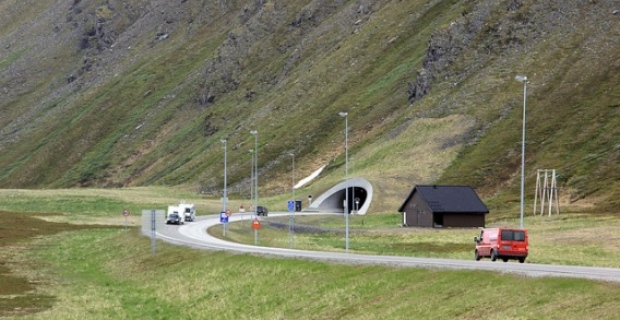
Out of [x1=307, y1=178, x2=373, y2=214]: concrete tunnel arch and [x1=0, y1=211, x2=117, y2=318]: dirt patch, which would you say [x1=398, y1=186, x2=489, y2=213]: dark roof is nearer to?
[x1=307, y1=178, x2=373, y2=214]: concrete tunnel arch

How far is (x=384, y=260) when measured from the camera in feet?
172

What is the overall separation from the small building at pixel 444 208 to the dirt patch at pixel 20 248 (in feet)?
112

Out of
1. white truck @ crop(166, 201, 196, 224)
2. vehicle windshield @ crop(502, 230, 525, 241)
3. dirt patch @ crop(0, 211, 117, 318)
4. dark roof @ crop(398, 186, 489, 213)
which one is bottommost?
dirt patch @ crop(0, 211, 117, 318)

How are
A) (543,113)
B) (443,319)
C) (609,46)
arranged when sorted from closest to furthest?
(443,319) → (543,113) → (609,46)

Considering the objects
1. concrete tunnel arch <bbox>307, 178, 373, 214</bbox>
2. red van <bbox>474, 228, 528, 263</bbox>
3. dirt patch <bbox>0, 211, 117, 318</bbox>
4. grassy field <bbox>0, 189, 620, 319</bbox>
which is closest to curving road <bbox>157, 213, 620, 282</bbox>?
grassy field <bbox>0, 189, 620, 319</bbox>

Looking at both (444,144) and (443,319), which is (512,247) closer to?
(443,319)

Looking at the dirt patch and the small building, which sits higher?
the small building

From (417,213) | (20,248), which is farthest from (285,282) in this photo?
(417,213)

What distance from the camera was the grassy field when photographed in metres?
36.8

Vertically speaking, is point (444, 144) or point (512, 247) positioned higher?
point (444, 144)

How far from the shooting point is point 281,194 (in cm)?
17862

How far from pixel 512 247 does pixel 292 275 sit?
1336 cm

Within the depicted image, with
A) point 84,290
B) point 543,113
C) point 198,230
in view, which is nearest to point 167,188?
point 543,113

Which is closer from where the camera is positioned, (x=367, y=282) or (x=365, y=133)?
(x=367, y=282)
